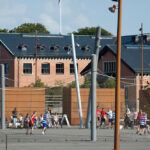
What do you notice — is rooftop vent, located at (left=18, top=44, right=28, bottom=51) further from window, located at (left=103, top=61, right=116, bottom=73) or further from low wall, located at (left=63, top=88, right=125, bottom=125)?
low wall, located at (left=63, top=88, right=125, bottom=125)

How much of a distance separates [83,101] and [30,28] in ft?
240

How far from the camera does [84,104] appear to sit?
55.4m

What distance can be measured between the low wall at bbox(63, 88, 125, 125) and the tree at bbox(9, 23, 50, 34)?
68427mm

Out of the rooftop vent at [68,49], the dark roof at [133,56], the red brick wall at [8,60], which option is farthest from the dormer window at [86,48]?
the dark roof at [133,56]

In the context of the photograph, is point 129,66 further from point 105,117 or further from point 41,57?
point 105,117

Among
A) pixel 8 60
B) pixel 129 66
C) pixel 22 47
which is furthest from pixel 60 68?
pixel 129 66

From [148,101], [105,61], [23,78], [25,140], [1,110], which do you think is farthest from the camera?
[23,78]

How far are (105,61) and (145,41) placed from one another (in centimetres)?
1313

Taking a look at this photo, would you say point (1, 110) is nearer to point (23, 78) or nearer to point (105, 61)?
point (105, 61)

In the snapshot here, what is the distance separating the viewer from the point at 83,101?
55438 millimetres

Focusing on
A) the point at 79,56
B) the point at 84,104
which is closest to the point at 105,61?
the point at 79,56

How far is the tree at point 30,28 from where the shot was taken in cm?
12544

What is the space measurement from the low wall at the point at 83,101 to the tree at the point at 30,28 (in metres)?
68.4

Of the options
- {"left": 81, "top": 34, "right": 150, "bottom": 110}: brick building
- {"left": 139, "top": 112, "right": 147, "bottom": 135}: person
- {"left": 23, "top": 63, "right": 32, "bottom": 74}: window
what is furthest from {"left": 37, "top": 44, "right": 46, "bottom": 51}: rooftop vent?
{"left": 139, "top": 112, "right": 147, "bottom": 135}: person
